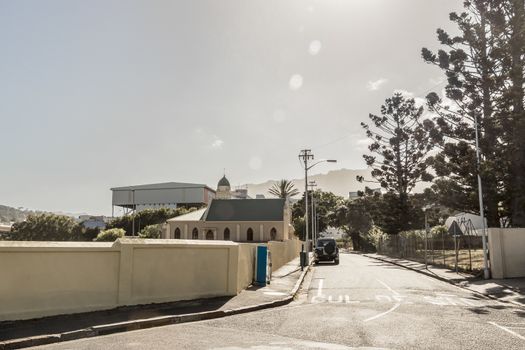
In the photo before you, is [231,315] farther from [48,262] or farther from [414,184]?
[414,184]

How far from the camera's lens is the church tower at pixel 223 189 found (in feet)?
309

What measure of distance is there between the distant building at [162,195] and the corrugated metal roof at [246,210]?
78592mm

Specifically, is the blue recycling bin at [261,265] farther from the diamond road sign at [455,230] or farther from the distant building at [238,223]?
the distant building at [238,223]

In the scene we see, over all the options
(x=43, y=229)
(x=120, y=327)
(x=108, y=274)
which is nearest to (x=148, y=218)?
(x=43, y=229)

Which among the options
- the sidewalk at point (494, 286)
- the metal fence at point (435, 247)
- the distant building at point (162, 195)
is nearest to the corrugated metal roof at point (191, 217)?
the metal fence at point (435, 247)

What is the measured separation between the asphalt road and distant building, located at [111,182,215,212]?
135762mm

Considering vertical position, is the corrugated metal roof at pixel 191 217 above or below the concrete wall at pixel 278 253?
above

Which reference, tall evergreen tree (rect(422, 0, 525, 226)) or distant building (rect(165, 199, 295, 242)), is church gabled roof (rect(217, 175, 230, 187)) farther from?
tall evergreen tree (rect(422, 0, 525, 226))

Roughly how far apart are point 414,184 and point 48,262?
50.7m

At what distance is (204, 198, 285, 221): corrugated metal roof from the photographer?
66.4m

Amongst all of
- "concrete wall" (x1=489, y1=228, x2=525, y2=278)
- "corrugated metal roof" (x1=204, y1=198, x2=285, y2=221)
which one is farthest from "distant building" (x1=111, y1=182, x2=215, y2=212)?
"concrete wall" (x1=489, y1=228, x2=525, y2=278)

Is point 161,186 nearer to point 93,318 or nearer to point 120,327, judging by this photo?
point 93,318

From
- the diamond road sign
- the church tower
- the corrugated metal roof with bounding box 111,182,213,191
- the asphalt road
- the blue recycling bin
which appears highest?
the corrugated metal roof with bounding box 111,182,213,191

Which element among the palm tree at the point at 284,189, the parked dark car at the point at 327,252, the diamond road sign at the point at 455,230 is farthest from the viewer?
the palm tree at the point at 284,189
